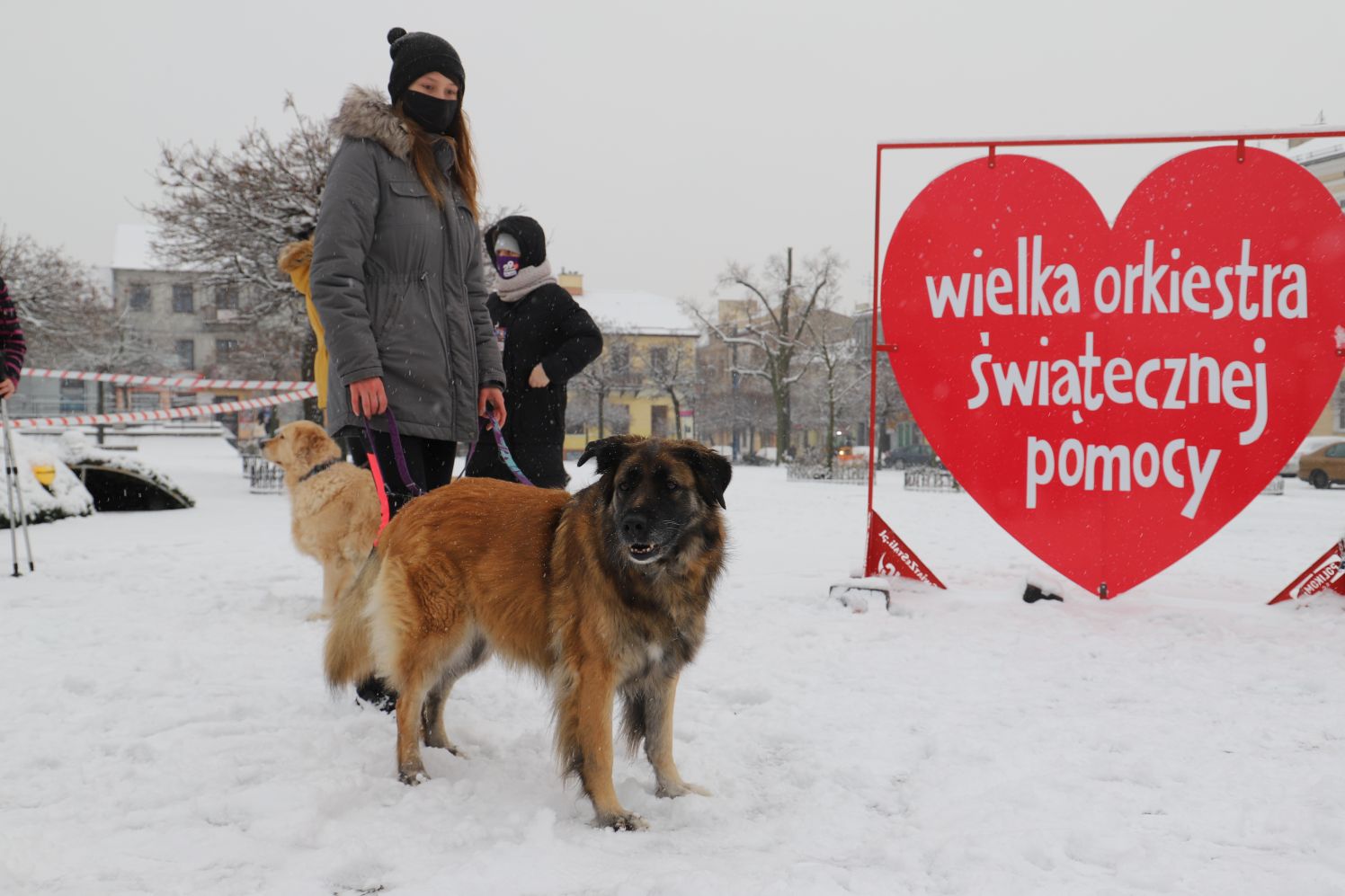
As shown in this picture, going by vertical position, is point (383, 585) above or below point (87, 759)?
above

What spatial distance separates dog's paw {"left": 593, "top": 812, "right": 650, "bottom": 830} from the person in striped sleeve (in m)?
5.64

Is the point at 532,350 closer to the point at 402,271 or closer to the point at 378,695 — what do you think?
the point at 402,271

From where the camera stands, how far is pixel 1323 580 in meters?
5.29

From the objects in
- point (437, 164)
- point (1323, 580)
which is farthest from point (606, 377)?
point (437, 164)

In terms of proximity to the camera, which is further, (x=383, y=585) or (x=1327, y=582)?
(x=1327, y=582)

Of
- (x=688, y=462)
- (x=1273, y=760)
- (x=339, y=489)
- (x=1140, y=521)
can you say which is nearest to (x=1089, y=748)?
(x=1273, y=760)

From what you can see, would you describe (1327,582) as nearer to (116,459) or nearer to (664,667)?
(664,667)

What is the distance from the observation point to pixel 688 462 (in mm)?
2900

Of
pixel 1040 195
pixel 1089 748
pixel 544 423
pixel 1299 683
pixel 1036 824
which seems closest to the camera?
pixel 1036 824

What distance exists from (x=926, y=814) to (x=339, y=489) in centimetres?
435

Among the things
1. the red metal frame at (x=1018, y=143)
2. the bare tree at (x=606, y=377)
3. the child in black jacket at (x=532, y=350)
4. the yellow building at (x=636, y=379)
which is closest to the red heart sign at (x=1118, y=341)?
the red metal frame at (x=1018, y=143)

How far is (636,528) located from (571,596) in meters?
0.40

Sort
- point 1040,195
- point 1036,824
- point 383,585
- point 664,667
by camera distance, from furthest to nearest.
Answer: point 1040,195 < point 383,585 < point 664,667 < point 1036,824

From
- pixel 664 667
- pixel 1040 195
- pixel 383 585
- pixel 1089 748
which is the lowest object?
pixel 1089 748
